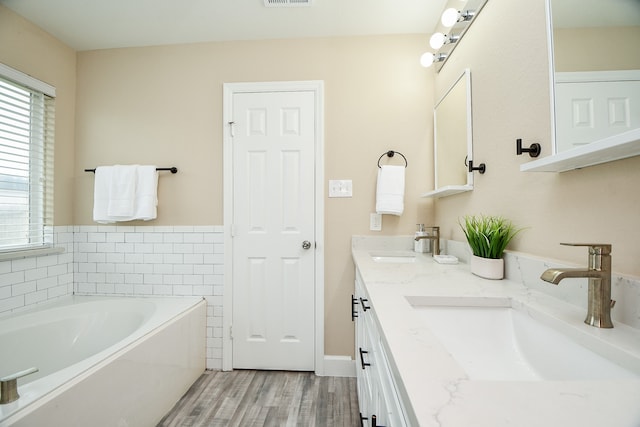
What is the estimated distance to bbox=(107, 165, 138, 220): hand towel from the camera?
1964 millimetres

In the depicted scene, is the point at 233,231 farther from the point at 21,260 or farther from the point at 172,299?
the point at 21,260

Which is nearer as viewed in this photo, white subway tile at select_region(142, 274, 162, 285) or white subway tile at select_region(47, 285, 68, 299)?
white subway tile at select_region(47, 285, 68, 299)

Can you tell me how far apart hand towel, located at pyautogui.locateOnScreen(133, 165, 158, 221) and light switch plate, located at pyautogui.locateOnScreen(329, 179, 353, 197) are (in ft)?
4.36

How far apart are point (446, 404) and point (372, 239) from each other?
1.61 meters

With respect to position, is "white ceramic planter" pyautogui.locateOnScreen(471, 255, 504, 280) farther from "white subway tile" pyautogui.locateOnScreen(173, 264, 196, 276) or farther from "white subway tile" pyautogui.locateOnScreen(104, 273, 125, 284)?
"white subway tile" pyautogui.locateOnScreen(104, 273, 125, 284)

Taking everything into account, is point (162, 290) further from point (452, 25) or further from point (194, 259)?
point (452, 25)

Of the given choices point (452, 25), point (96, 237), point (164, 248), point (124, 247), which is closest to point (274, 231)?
point (164, 248)

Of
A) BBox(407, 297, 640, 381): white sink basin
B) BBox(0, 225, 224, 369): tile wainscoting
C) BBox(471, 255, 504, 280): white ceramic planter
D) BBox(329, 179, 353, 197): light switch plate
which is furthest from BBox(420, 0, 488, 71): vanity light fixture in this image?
BBox(0, 225, 224, 369): tile wainscoting

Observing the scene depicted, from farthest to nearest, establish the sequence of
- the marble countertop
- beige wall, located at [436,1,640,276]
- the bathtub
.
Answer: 1. the bathtub
2. beige wall, located at [436,1,640,276]
3. the marble countertop

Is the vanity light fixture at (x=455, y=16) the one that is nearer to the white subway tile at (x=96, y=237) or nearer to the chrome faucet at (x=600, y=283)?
the chrome faucet at (x=600, y=283)

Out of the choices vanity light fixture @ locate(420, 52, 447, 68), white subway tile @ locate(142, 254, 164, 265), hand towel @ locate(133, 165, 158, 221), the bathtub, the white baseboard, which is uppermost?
vanity light fixture @ locate(420, 52, 447, 68)

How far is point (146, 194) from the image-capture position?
6.45 feet

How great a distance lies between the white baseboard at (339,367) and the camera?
6.25ft

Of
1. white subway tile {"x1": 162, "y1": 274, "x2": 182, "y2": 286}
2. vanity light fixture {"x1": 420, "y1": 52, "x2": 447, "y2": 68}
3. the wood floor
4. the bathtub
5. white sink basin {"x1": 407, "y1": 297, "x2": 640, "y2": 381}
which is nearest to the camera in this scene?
white sink basin {"x1": 407, "y1": 297, "x2": 640, "y2": 381}
